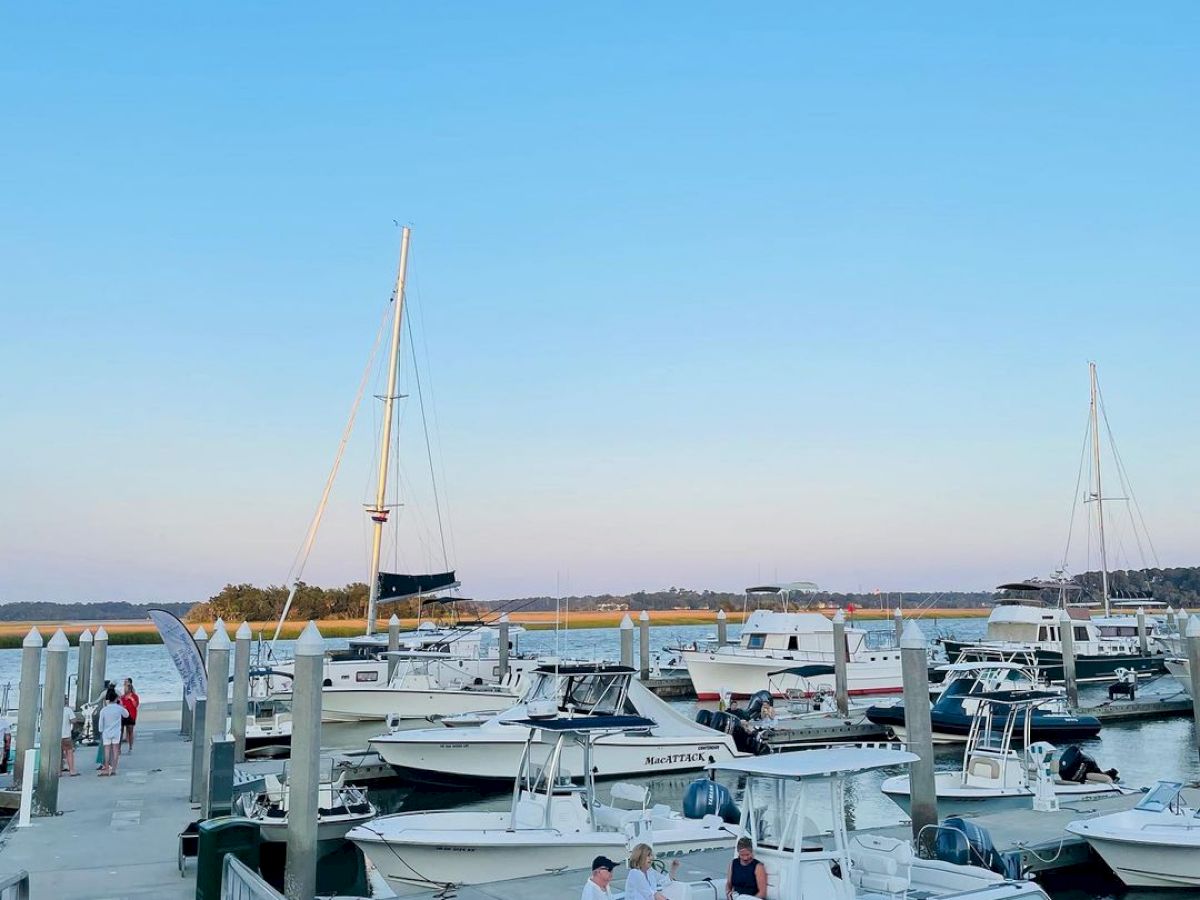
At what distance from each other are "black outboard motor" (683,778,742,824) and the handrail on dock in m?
7.49

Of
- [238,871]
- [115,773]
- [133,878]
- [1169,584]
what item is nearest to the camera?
[238,871]

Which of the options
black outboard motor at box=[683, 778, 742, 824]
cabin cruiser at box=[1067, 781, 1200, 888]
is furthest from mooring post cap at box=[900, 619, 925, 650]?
black outboard motor at box=[683, 778, 742, 824]

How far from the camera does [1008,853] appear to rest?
556 inches

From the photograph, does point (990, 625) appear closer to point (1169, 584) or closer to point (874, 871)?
point (874, 871)

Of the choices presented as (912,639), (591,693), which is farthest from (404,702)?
(912,639)

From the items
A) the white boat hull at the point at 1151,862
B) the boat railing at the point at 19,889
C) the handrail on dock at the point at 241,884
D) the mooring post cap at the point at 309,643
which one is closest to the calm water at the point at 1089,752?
the white boat hull at the point at 1151,862

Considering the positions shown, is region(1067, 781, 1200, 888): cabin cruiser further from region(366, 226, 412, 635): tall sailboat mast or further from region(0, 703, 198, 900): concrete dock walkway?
region(366, 226, 412, 635): tall sailboat mast

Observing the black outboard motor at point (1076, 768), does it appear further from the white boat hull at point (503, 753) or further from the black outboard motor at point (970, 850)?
the black outboard motor at point (970, 850)

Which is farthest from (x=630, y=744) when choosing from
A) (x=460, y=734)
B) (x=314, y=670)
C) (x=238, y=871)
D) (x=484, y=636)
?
(x=484, y=636)

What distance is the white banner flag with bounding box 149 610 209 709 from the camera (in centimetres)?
2044

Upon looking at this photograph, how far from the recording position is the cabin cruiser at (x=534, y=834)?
13.8m

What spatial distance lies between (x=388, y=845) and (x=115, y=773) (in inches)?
376

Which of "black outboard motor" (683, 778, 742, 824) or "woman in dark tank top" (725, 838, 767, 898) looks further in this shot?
"black outboard motor" (683, 778, 742, 824)

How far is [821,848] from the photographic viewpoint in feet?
34.8
